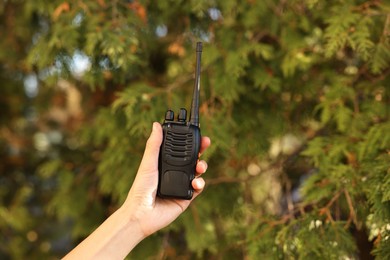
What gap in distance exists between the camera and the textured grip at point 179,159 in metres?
1.26

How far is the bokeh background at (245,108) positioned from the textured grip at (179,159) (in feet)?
1.49

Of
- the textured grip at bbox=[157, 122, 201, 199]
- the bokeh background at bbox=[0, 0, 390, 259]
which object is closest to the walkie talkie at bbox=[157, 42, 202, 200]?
the textured grip at bbox=[157, 122, 201, 199]

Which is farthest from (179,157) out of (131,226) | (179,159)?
(131,226)

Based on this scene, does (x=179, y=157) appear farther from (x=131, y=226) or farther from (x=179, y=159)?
(x=131, y=226)

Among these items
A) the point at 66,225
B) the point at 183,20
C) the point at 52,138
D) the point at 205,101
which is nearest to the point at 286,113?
the point at 205,101

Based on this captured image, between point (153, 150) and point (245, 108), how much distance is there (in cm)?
95

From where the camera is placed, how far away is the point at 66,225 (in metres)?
4.02

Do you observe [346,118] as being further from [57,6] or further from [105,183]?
[57,6]

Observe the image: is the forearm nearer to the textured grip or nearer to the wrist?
the wrist

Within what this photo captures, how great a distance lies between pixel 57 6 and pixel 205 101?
0.70 metres

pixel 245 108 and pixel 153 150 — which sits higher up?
pixel 245 108

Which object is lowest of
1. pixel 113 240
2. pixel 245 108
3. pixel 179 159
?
pixel 113 240

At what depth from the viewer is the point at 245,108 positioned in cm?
216

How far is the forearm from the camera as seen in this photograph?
1266mm
